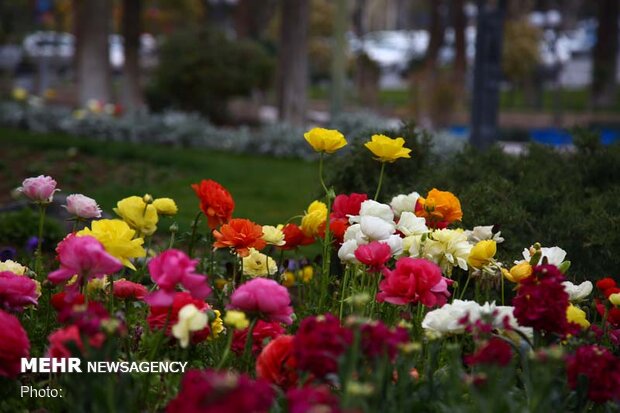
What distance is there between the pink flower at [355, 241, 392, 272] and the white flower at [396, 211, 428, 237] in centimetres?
35

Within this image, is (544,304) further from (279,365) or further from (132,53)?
(132,53)

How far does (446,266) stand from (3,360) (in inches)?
57.0

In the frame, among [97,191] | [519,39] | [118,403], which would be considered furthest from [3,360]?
[519,39]

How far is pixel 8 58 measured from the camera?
1275 inches

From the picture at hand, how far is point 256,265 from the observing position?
3639 millimetres

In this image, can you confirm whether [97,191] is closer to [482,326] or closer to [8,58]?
[482,326]

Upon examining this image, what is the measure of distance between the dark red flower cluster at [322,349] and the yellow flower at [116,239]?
0.84 metres

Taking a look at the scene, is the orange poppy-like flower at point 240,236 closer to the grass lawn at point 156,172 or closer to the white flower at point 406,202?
the white flower at point 406,202

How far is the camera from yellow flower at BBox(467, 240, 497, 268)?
326 cm

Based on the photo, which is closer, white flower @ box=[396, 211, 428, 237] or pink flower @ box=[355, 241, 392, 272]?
pink flower @ box=[355, 241, 392, 272]

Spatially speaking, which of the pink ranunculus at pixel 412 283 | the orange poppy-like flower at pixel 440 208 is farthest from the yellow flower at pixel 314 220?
the pink ranunculus at pixel 412 283

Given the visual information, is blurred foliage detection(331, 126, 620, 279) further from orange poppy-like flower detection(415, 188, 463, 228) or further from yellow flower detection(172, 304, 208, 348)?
yellow flower detection(172, 304, 208, 348)

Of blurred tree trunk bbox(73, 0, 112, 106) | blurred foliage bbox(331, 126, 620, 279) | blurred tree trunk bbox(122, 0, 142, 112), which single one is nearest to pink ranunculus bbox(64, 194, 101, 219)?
blurred foliage bbox(331, 126, 620, 279)

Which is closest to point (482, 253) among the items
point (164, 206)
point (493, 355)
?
point (493, 355)
